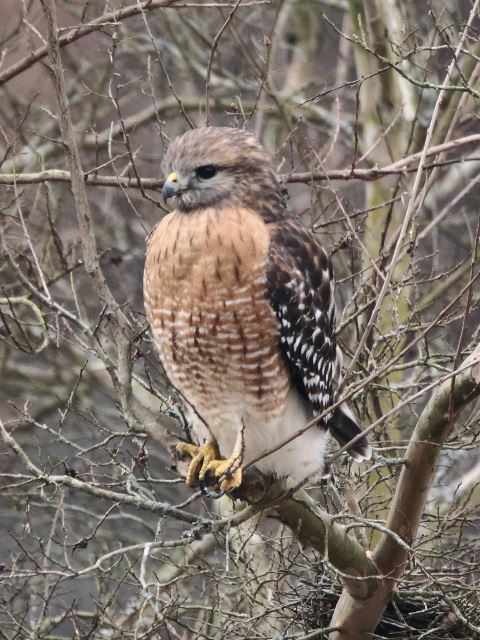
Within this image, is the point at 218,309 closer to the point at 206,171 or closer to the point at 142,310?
the point at 206,171

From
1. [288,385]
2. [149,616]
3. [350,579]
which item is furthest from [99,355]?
[149,616]

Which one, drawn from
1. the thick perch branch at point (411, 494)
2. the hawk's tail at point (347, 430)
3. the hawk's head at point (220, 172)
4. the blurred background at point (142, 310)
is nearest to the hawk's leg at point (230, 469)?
the blurred background at point (142, 310)

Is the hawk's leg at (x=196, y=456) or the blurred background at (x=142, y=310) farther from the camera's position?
the blurred background at (x=142, y=310)

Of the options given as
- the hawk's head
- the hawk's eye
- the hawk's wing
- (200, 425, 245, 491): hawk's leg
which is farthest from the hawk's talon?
the hawk's eye

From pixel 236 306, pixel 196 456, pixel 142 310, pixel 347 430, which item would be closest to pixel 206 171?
pixel 236 306

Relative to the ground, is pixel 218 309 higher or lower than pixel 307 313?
higher

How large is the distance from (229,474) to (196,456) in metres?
0.32

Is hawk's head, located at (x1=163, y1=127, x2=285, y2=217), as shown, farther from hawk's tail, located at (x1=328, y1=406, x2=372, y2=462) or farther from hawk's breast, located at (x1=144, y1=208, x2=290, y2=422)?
hawk's tail, located at (x1=328, y1=406, x2=372, y2=462)

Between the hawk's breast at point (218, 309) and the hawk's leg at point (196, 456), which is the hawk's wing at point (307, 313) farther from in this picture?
the hawk's leg at point (196, 456)

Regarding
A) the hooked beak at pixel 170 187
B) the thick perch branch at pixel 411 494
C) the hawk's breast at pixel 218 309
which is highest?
the hooked beak at pixel 170 187

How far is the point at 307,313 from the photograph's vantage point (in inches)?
182

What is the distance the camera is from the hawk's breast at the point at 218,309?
4.38 m

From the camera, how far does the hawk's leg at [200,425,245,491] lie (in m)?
4.32

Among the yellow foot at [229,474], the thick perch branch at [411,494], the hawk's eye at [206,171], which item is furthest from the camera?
the hawk's eye at [206,171]
